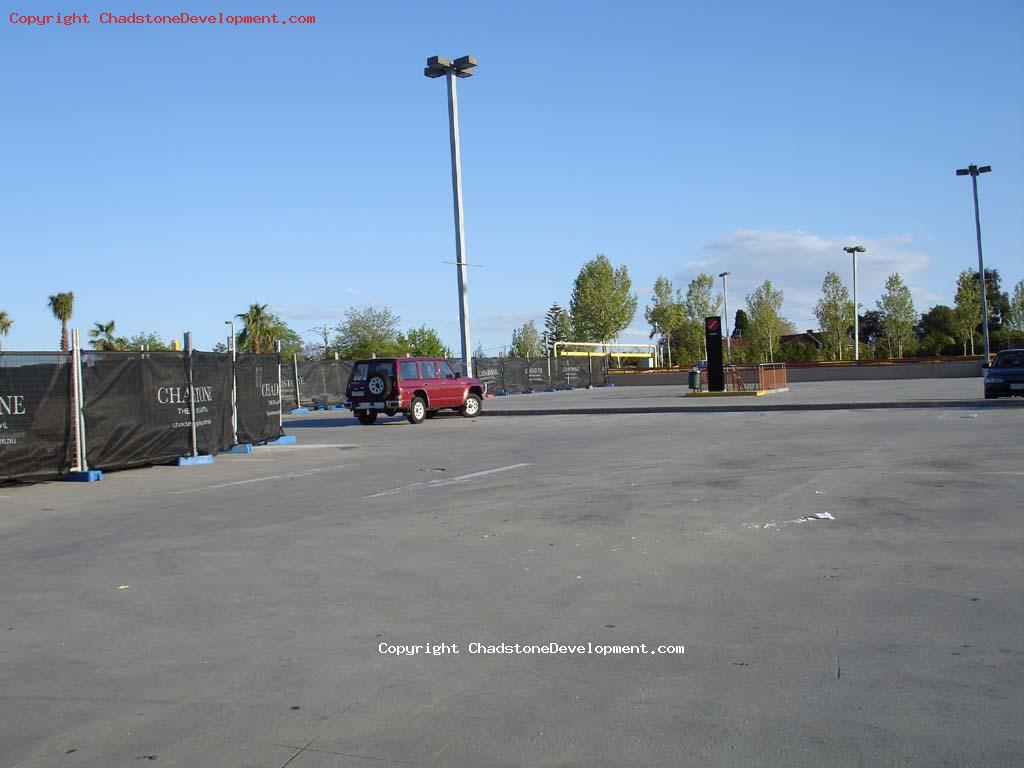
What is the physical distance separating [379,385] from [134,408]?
1103 centimetres

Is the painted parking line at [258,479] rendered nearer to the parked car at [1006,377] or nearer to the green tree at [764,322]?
the parked car at [1006,377]

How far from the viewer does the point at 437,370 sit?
91.7 feet

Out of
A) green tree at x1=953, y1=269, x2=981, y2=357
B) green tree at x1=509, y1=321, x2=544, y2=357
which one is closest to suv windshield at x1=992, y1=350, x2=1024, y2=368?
green tree at x1=953, y1=269, x2=981, y2=357

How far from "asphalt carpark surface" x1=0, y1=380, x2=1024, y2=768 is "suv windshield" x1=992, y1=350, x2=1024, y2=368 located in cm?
1639

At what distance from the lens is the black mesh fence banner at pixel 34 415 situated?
13.4 meters

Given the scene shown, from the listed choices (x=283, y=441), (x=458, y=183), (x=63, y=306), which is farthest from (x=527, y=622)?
(x=63, y=306)

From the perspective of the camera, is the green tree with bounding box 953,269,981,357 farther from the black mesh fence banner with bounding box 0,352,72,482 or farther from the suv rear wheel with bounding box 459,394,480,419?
the black mesh fence banner with bounding box 0,352,72,482

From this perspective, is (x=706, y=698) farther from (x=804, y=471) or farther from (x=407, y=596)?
(x=804, y=471)

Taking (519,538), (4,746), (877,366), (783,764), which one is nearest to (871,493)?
(519,538)

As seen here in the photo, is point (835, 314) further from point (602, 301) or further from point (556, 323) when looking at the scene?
point (556, 323)

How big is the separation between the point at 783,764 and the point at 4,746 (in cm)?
335

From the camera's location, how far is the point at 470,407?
29344 mm

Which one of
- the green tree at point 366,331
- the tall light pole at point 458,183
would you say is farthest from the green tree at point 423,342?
the tall light pole at point 458,183

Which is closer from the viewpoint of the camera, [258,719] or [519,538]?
[258,719]
